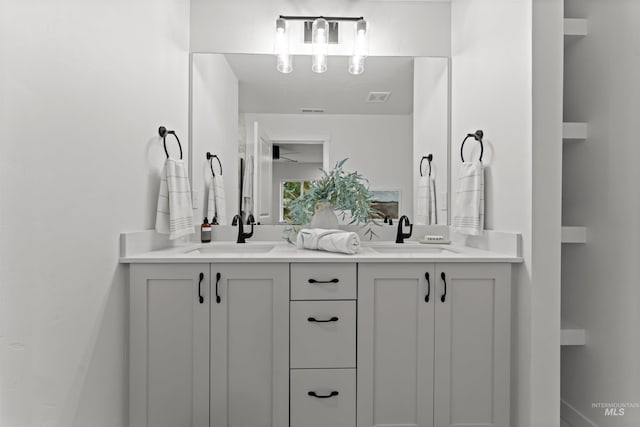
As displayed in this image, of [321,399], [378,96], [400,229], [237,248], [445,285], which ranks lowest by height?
[321,399]

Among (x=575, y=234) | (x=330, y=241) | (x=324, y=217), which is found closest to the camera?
(x=575, y=234)

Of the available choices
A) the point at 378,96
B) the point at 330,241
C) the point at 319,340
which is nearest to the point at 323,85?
the point at 378,96

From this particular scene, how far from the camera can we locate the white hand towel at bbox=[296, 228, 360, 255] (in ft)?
6.07

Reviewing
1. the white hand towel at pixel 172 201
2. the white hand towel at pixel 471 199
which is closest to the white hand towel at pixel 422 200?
the white hand towel at pixel 471 199

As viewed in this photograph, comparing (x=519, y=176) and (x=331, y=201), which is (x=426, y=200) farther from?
(x=519, y=176)

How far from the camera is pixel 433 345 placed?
1753mm

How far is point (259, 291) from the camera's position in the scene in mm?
1737

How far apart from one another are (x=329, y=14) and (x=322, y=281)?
1.67m

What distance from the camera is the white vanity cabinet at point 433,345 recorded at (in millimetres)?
1744

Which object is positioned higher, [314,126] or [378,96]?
[378,96]

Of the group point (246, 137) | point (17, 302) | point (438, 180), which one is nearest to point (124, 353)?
point (17, 302)

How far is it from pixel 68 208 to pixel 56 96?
1.12 ft

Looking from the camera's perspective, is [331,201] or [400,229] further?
[400,229]

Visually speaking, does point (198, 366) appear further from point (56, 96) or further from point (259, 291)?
point (56, 96)
